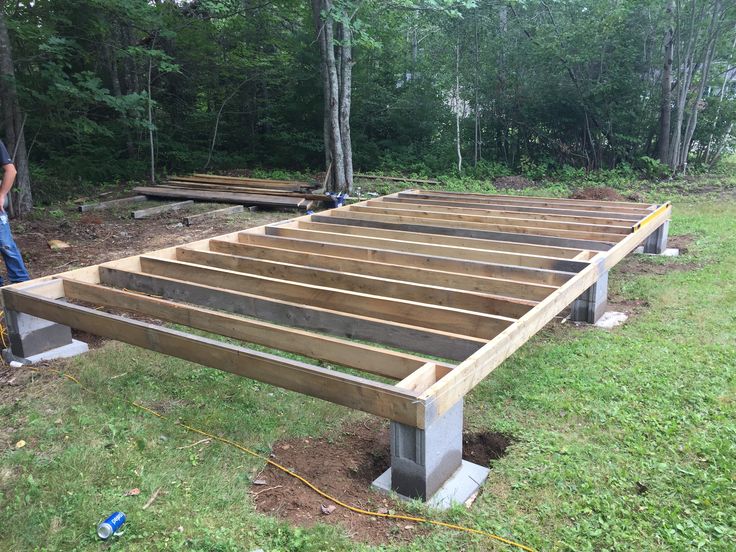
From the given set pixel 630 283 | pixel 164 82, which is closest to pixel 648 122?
pixel 630 283

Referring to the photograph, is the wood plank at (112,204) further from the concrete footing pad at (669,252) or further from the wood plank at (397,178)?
the concrete footing pad at (669,252)

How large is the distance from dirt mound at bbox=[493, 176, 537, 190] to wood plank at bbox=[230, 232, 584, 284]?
771 cm

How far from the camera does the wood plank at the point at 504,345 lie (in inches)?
93.8

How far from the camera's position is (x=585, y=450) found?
275 cm

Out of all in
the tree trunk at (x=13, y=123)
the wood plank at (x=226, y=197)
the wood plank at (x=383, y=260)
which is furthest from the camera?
the wood plank at (x=226, y=197)

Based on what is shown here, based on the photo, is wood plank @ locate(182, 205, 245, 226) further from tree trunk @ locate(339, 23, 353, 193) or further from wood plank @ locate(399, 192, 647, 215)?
wood plank @ locate(399, 192, 647, 215)

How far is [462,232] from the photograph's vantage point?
5473mm

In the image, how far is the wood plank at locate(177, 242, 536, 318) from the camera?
347cm

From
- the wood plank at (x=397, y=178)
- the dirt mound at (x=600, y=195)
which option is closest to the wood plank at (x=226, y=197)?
the wood plank at (x=397, y=178)

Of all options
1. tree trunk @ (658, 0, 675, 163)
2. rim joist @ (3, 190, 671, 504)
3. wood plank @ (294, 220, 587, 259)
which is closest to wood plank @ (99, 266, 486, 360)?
rim joist @ (3, 190, 671, 504)

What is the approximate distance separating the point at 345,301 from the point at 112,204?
7411mm

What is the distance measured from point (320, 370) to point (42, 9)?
10311mm

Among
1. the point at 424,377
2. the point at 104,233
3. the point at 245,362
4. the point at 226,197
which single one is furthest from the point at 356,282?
the point at 226,197

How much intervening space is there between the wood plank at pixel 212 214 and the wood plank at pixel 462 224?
2.80 m
